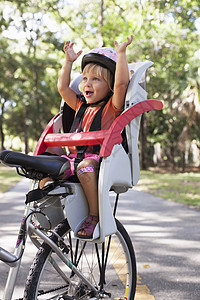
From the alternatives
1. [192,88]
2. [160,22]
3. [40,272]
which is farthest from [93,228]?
[192,88]

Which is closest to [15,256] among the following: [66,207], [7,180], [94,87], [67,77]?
→ [66,207]

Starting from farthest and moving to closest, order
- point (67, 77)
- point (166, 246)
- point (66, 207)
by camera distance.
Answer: point (166, 246), point (67, 77), point (66, 207)

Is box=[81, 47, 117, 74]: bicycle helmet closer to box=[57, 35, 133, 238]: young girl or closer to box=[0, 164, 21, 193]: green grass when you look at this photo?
box=[57, 35, 133, 238]: young girl

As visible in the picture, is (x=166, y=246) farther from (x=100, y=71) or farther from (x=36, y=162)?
(x=36, y=162)

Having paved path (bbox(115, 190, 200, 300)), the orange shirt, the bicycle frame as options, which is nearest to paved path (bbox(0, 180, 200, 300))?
paved path (bbox(115, 190, 200, 300))

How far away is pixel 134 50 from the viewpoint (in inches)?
659

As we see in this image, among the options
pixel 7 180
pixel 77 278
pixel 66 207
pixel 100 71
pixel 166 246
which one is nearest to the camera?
pixel 66 207

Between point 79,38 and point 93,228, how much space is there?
65.6 ft

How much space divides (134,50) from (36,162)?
606 inches

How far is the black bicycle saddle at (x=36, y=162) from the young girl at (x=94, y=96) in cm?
15

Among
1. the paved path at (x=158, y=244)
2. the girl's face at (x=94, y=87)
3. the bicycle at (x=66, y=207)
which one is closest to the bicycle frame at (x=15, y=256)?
the bicycle at (x=66, y=207)

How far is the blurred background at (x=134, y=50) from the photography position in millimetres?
16239

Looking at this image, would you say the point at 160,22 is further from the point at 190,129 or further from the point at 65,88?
the point at 65,88

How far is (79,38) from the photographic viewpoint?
21.2 meters
